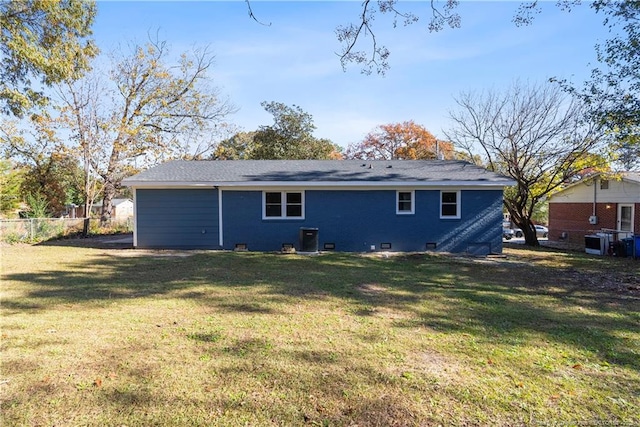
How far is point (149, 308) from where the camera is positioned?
17.1 ft

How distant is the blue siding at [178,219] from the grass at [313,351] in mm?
5118

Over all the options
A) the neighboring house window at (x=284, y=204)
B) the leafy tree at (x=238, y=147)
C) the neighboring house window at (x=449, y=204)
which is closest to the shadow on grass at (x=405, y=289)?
the neighboring house window at (x=284, y=204)

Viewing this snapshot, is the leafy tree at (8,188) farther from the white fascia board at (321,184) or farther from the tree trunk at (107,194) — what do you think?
the white fascia board at (321,184)

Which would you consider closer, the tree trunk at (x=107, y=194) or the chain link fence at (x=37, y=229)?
the chain link fence at (x=37, y=229)

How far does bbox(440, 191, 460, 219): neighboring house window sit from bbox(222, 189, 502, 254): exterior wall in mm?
161

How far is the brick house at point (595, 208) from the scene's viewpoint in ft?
Answer: 53.2

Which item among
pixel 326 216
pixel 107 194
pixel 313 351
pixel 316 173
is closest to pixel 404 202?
pixel 326 216

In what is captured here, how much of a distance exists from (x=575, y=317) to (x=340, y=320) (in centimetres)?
336

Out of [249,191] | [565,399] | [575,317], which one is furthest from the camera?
[249,191]

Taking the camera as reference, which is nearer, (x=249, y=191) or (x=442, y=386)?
(x=442, y=386)

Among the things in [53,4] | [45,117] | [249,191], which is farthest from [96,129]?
[249,191]

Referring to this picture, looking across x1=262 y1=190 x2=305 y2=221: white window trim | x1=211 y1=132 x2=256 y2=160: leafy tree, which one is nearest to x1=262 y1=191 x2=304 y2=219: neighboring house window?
x1=262 y1=190 x2=305 y2=221: white window trim

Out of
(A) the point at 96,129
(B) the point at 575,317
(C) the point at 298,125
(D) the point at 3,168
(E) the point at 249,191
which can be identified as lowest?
(B) the point at 575,317

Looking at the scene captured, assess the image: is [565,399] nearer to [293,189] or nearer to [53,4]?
[293,189]
